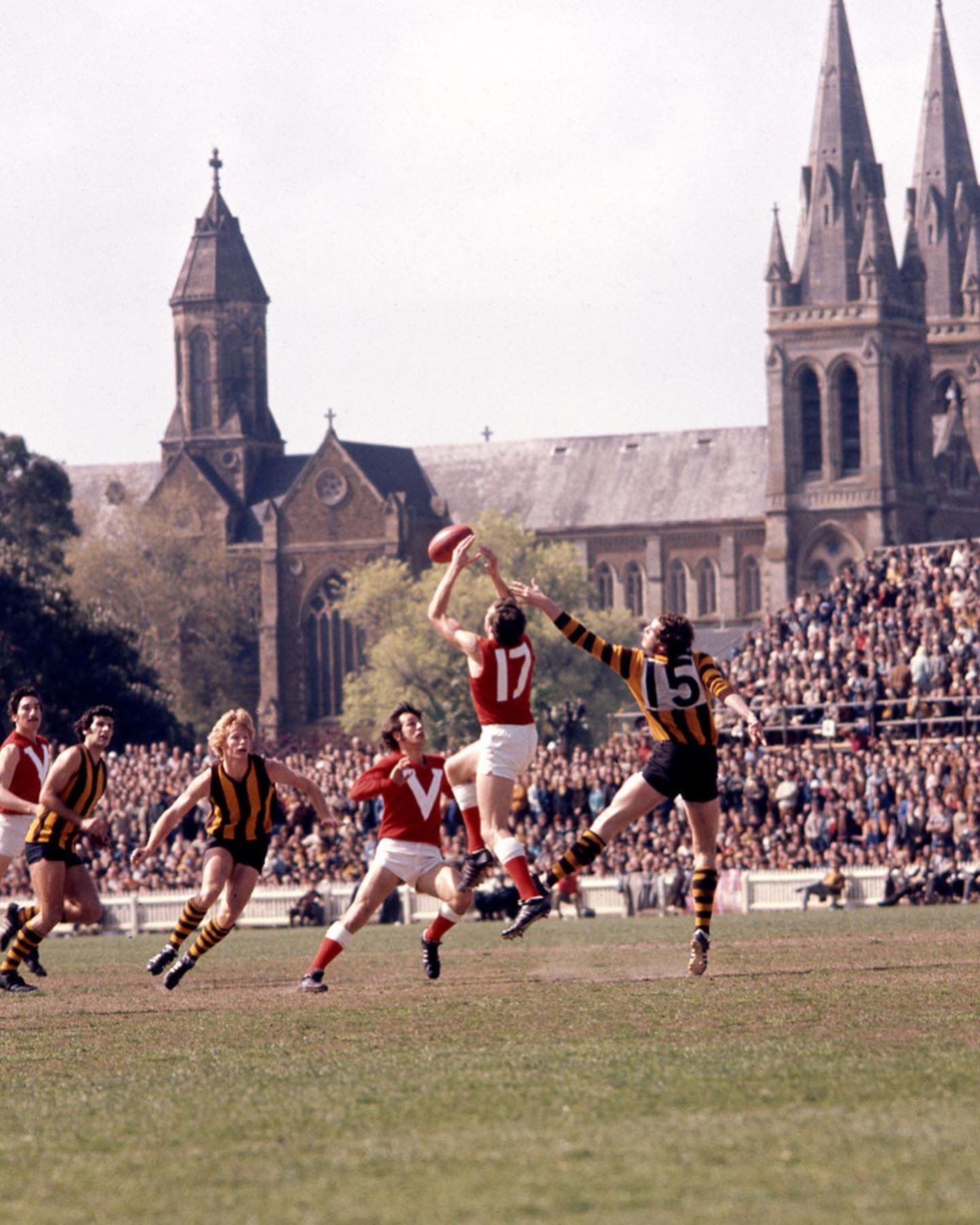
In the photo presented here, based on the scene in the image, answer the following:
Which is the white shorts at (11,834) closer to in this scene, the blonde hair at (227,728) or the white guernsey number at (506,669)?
the blonde hair at (227,728)

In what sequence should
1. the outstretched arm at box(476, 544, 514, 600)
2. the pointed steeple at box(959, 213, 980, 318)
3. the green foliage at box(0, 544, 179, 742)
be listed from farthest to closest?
the pointed steeple at box(959, 213, 980, 318) < the green foliage at box(0, 544, 179, 742) < the outstretched arm at box(476, 544, 514, 600)

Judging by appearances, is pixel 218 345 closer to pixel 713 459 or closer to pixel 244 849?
pixel 713 459

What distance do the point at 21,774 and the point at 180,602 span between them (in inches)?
3791

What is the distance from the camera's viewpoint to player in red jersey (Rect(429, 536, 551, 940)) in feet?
47.0

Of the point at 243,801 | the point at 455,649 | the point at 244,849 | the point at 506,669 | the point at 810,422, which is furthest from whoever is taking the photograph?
the point at 810,422

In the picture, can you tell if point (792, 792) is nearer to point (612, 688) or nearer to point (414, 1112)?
point (414, 1112)

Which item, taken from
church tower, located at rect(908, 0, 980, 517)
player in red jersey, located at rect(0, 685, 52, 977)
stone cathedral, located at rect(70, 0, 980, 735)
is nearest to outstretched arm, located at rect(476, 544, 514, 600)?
player in red jersey, located at rect(0, 685, 52, 977)

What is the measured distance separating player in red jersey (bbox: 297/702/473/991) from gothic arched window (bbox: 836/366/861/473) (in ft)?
323

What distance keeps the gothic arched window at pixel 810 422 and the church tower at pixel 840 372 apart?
6 centimetres

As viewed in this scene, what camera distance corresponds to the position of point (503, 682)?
14523mm

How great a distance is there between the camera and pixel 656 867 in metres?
37.2

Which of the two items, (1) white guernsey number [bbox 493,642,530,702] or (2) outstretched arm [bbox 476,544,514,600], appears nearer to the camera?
(2) outstretched arm [bbox 476,544,514,600]

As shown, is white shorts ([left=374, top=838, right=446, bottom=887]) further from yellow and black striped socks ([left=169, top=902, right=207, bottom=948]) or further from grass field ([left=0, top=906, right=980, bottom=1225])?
yellow and black striped socks ([left=169, top=902, right=207, bottom=948])

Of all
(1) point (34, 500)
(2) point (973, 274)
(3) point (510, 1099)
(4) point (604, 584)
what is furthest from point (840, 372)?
(3) point (510, 1099)
